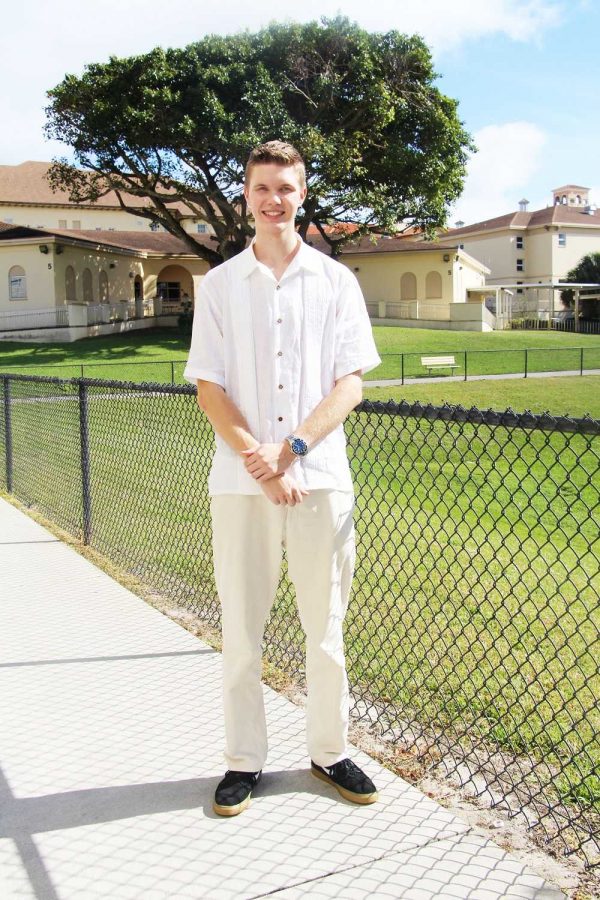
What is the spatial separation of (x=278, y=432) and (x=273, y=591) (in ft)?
1.82

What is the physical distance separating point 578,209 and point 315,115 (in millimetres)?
42542

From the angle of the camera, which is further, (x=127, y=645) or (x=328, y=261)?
(x=127, y=645)

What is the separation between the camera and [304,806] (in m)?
2.84

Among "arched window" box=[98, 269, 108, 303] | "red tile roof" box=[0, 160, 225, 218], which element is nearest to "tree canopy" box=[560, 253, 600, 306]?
"red tile roof" box=[0, 160, 225, 218]

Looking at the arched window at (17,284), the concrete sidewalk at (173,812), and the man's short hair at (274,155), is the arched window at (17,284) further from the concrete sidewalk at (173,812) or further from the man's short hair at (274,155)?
the man's short hair at (274,155)

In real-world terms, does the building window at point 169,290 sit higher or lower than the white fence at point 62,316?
higher

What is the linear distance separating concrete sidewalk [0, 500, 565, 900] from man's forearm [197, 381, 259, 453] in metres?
1.23

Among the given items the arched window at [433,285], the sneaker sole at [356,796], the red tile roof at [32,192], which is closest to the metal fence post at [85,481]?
the sneaker sole at [356,796]

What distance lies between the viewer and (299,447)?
2623mm

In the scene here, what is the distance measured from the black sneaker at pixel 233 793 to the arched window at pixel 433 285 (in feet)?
150

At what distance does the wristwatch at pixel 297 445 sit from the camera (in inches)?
103

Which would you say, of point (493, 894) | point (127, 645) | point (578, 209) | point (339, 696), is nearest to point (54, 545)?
point (127, 645)

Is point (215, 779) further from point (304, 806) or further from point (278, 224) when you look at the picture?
point (278, 224)

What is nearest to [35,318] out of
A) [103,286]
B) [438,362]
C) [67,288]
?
[67,288]
